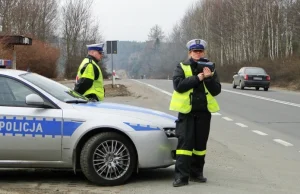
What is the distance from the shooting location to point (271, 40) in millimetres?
54531

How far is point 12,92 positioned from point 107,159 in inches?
59.1

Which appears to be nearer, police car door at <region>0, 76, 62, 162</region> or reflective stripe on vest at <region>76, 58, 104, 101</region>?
police car door at <region>0, 76, 62, 162</region>

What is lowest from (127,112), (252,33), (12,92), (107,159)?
(107,159)

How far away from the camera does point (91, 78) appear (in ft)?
25.6

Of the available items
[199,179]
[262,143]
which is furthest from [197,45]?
[262,143]

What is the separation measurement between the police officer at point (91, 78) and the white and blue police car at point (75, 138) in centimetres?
173

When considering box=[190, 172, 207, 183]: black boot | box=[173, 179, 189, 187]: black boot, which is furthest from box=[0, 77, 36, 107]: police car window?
box=[190, 172, 207, 183]: black boot

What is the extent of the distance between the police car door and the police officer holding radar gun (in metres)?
1.50

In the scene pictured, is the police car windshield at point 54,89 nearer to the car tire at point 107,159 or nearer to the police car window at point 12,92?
the police car window at point 12,92

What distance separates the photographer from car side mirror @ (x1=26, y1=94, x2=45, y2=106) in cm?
583

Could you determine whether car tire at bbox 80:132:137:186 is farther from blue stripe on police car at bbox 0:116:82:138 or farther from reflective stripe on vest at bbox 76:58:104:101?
reflective stripe on vest at bbox 76:58:104:101

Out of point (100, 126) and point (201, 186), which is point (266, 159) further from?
point (100, 126)

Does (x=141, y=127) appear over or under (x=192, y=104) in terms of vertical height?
under

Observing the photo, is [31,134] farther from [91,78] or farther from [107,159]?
[91,78]
